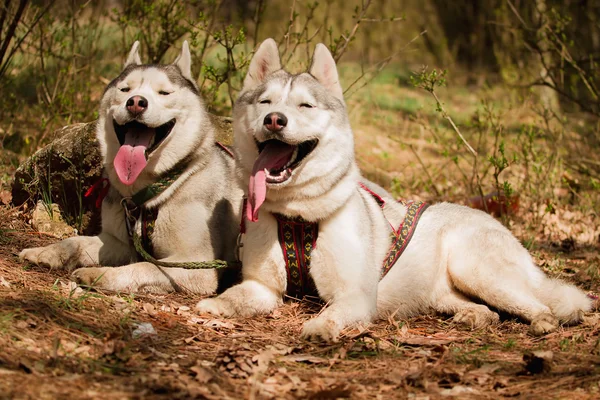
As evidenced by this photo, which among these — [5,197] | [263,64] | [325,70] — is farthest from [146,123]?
[5,197]

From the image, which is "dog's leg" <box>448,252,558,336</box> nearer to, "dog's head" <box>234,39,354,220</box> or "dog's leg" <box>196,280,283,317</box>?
"dog's head" <box>234,39,354,220</box>

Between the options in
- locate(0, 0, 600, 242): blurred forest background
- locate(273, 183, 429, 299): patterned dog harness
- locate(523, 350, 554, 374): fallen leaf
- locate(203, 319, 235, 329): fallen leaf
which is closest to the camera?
locate(523, 350, 554, 374): fallen leaf

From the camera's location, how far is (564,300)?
4.69 meters

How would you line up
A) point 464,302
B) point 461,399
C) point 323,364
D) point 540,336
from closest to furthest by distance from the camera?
point 461,399
point 323,364
point 540,336
point 464,302

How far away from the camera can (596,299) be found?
5.06m

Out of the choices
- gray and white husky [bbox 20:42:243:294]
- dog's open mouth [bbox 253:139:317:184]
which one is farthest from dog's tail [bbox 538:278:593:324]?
gray and white husky [bbox 20:42:243:294]

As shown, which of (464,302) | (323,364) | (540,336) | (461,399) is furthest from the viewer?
(464,302)

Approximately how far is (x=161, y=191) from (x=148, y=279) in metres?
0.68

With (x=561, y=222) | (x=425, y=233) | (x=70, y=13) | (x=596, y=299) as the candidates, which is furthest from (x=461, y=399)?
(x=70, y=13)

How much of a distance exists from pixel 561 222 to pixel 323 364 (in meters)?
5.33

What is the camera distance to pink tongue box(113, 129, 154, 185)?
4.78 meters

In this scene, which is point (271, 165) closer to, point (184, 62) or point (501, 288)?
point (184, 62)

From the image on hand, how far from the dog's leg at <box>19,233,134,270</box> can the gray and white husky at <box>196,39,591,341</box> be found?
3.85 ft

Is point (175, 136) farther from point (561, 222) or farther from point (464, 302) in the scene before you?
point (561, 222)
